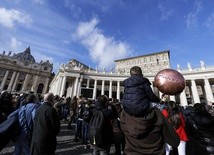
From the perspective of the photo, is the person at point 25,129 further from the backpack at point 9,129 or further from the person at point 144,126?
the person at point 144,126

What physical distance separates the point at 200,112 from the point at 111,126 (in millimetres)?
3902

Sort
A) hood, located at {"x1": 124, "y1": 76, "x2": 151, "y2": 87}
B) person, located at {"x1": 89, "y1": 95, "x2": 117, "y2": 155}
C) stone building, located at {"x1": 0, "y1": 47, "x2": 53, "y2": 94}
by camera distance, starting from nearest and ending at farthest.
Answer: hood, located at {"x1": 124, "y1": 76, "x2": 151, "y2": 87}
person, located at {"x1": 89, "y1": 95, "x2": 117, "y2": 155}
stone building, located at {"x1": 0, "y1": 47, "x2": 53, "y2": 94}

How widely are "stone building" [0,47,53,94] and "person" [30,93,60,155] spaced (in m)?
65.3

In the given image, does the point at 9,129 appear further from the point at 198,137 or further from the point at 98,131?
the point at 198,137

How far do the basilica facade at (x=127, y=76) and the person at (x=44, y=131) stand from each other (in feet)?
44.4

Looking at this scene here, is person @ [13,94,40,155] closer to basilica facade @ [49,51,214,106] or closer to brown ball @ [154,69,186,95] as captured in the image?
brown ball @ [154,69,186,95]

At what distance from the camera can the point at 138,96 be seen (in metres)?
1.98

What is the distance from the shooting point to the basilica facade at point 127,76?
32.9 meters

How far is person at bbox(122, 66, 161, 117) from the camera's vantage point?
1.91 m

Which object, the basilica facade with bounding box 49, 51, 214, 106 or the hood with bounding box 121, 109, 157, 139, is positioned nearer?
the hood with bounding box 121, 109, 157, 139

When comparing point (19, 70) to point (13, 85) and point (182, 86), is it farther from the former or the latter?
point (182, 86)

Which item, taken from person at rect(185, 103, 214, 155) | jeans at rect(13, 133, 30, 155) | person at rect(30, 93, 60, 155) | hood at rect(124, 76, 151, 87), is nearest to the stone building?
jeans at rect(13, 133, 30, 155)

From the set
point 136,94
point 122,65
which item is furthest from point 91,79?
point 136,94

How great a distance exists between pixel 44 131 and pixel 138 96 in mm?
2134
